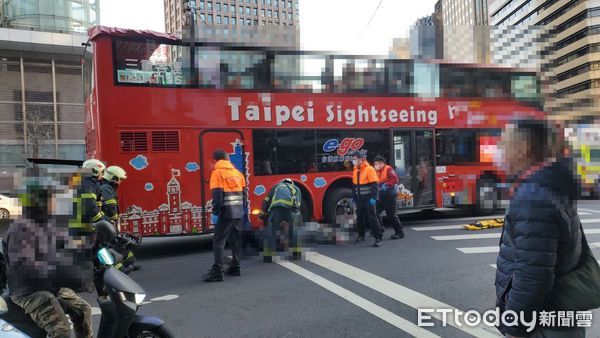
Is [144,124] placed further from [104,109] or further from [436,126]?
[436,126]

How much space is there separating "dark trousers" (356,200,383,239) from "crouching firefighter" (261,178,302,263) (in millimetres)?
1561

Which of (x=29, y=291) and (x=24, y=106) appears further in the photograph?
(x=24, y=106)

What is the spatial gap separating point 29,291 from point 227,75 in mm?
6243

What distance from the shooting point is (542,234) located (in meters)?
1.85

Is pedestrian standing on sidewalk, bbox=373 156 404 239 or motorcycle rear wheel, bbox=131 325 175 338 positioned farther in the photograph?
pedestrian standing on sidewalk, bbox=373 156 404 239

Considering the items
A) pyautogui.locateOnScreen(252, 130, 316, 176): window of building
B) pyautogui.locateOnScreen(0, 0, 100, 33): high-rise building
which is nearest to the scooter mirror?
pyautogui.locateOnScreen(252, 130, 316, 176): window of building

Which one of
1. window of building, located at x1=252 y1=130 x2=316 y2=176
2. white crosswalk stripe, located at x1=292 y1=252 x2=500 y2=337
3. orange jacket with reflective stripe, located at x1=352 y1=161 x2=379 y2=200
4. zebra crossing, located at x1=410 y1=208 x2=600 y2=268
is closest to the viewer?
Result: white crosswalk stripe, located at x1=292 y1=252 x2=500 y2=337

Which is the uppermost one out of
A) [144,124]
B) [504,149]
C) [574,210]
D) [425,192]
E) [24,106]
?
[24,106]

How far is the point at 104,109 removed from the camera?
24.7 feet

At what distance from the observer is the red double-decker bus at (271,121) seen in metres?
7.70

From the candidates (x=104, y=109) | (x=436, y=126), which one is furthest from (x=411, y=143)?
(x=104, y=109)

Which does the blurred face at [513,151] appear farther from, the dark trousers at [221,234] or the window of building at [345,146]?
the window of building at [345,146]

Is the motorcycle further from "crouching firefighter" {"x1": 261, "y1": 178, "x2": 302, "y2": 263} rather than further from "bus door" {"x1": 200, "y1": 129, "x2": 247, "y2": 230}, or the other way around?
"bus door" {"x1": 200, "y1": 129, "x2": 247, "y2": 230}

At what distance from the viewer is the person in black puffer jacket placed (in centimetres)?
185
